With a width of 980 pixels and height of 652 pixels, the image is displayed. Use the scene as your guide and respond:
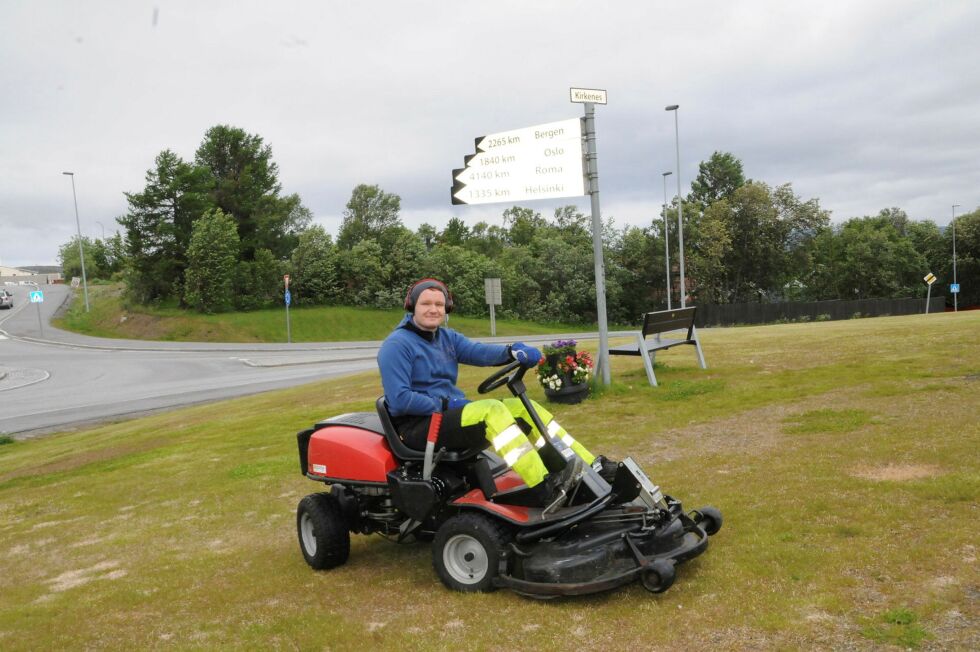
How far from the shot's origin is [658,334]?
35.8 ft

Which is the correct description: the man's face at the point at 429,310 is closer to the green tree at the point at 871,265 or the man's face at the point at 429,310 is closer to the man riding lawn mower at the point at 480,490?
the man riding lawn mower at the point at 480,490

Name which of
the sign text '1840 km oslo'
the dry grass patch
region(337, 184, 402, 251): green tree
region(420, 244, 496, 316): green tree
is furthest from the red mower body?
region(337, 184, 402, 251): green tree

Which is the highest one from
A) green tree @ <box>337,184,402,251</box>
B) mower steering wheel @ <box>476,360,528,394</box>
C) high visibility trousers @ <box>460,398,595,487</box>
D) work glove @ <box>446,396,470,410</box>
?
green tree @ <box>337,184,402,251</box>

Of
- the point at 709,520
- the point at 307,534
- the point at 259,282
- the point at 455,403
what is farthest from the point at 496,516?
the point at 259,282

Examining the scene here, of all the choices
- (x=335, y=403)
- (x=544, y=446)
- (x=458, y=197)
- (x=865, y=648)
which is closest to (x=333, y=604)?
(x=544, y=446)

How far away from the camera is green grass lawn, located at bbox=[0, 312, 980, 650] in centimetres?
356

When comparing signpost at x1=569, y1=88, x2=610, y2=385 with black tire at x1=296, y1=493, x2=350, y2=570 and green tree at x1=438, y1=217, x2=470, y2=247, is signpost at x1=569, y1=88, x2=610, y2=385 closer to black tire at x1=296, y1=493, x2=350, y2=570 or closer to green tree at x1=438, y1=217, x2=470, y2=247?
black tire at x1=296, y1=493, x2=350, y2=570

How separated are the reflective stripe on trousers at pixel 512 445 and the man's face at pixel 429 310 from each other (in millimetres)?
807

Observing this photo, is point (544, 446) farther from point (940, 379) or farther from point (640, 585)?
point (940, 379)

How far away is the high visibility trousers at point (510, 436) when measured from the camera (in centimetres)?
417

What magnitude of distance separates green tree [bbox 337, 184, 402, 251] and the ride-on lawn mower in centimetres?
6480

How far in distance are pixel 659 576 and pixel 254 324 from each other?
48.2 meters

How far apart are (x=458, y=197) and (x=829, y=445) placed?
5.90m

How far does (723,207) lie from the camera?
2372 inches
